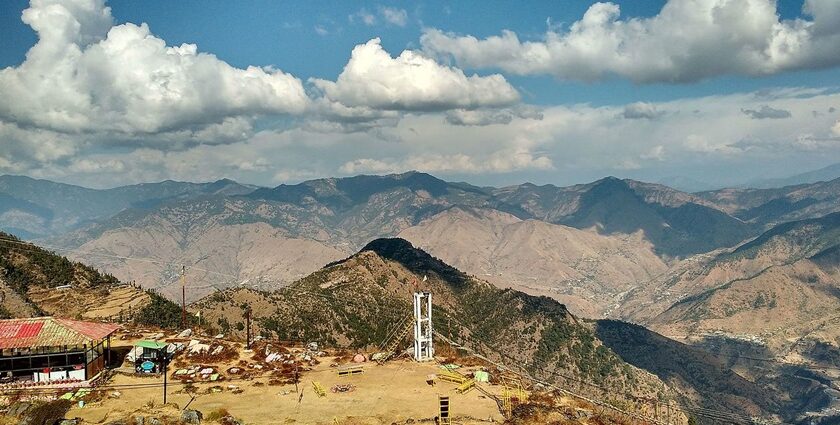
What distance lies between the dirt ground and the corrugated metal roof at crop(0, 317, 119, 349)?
588 cm

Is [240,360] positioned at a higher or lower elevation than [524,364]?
higher

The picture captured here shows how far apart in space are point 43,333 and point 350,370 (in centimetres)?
3303

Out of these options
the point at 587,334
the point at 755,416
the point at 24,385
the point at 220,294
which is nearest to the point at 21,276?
the point at 220,294

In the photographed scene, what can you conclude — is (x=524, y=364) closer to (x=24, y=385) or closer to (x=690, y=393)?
(x=690, y=393)

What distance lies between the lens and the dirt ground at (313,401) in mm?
51031

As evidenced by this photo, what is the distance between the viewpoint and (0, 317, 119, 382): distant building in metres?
58.0

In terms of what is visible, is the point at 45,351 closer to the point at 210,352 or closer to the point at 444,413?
the point at 210,352

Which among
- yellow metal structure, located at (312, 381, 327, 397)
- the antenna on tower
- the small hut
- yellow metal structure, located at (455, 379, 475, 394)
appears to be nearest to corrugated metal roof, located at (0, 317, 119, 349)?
the small hut

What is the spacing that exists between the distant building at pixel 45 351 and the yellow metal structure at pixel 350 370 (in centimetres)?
2672

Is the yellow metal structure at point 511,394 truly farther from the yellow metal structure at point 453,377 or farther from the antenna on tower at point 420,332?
the antenna on tower at point 420,332

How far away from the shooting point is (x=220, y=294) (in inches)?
6033

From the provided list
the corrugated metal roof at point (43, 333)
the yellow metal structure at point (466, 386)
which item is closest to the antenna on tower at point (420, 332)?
the yellow metal structure at point (466, 386)

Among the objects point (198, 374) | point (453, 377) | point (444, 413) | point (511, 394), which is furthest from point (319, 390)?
point (511, 394)

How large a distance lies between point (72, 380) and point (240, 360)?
58.5 feet
